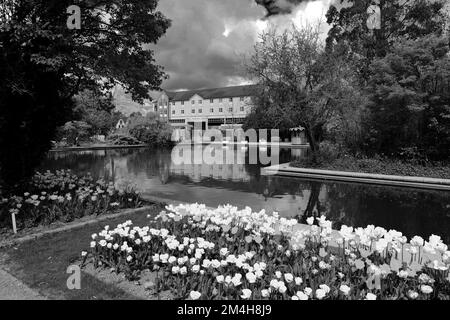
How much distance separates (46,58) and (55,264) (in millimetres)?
4948

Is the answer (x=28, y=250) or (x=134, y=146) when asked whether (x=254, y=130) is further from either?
(x=28, y=250)

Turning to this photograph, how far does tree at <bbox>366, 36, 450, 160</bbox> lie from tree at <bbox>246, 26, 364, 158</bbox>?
6.48ft

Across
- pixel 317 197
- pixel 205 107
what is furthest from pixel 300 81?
pixel 205 107

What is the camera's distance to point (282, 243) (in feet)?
16.0

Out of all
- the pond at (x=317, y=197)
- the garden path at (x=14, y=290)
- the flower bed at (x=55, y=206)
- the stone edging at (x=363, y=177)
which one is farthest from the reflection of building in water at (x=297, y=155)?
the garden path at (x=14, y=290)

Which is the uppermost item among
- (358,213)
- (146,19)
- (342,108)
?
(146,19)

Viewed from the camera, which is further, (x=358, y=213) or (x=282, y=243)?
(x=358, y=213)

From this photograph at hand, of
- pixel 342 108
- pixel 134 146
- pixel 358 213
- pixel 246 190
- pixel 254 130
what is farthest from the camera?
pixel 254 130

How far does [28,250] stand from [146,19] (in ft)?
22.3

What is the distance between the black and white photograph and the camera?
3.75 m

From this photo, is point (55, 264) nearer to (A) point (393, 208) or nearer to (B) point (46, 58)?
(B) point (46, 58)

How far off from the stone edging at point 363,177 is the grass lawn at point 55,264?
39.2ft
